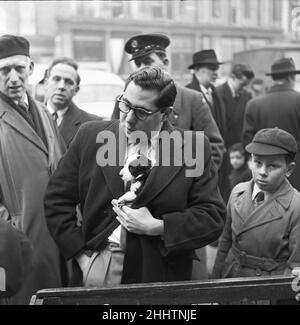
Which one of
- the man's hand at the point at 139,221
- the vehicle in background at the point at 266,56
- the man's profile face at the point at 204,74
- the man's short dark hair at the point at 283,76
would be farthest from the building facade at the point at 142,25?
the man's hand at the point at 139,221

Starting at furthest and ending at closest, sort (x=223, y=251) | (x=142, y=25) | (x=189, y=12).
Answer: (x=189, y=12) < (x=142, y=25) < (x=223, y=251)

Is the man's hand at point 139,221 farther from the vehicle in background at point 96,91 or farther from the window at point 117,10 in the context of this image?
the window at point 117,10

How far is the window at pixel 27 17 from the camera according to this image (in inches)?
719

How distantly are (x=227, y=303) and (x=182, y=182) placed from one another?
60 centimetres

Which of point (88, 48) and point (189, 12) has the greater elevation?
point (189, 12)

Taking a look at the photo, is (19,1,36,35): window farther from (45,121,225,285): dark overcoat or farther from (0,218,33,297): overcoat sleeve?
(0,218,33,297): overcoat sleeve

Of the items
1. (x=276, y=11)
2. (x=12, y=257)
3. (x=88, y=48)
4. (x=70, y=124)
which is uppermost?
(x=276, y=11)

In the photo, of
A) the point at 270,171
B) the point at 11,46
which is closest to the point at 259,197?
the point at 270,171

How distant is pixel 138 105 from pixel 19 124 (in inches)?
37.7

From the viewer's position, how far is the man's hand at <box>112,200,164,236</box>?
2369mm

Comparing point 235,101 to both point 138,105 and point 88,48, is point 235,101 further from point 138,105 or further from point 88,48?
point 88,48

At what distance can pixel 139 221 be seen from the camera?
2.37 m

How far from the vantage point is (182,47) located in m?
17.9

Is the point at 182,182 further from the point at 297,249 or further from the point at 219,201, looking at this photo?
the point at 297,249
